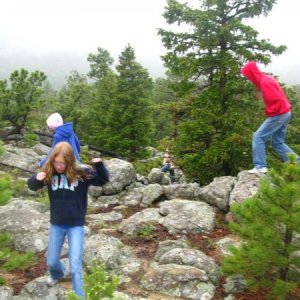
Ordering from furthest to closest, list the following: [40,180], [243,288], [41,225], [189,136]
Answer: [189,136] < [41,225] < [243,288] < [40,180]

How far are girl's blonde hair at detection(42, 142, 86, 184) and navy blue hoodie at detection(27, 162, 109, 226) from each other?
98mm

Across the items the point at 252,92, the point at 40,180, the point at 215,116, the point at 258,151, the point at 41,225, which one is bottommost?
the point at 41,225

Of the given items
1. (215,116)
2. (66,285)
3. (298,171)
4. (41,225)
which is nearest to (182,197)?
(215,116)

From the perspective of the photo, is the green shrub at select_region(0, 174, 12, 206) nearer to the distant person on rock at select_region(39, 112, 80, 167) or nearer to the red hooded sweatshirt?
the distant person on rock at select_region(39, 112, 80, 167)

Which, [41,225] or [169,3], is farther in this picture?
[169,3]

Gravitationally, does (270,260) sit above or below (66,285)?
above

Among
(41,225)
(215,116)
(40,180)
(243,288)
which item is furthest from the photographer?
(215,116)

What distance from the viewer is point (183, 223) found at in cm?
889

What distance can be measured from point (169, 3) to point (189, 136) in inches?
175

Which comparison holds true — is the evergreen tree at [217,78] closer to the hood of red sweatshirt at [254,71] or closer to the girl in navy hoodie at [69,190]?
the hood of red sweatshirt at [254,71]

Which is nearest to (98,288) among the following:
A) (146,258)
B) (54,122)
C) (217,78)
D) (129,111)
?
(146,258)

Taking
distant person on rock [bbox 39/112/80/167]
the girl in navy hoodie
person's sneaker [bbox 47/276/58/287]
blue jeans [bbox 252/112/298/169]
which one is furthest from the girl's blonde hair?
blue jeans [bbox 252/112/298/169]

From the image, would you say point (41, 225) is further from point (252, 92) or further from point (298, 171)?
point (252, 92)

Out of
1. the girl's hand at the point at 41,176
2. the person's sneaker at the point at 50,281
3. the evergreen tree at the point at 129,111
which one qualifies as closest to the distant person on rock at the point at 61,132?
the girl's hand at the point at 41,176
